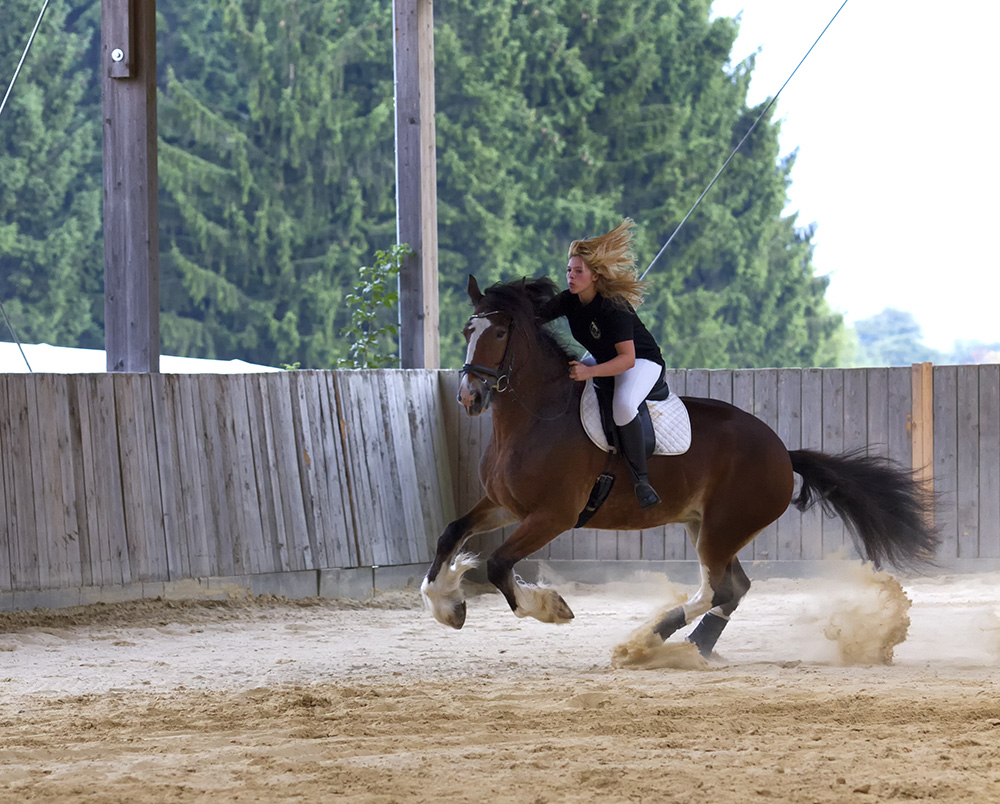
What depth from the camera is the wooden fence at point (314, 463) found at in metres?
7.91

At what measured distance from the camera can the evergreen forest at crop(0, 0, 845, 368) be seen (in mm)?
28375

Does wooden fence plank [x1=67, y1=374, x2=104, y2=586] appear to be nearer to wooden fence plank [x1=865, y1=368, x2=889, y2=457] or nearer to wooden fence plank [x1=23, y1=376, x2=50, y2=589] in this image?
wooden fence plank [x1=23, y1=376, x2=50, y2=589]

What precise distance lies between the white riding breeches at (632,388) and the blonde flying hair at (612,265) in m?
0.38

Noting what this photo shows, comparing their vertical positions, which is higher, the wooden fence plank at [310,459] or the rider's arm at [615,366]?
the rider's arm at [615,366]

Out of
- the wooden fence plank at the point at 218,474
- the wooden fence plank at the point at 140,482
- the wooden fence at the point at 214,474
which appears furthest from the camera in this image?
the wooden fence plank at the point at 218,474

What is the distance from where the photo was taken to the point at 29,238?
90.0 ft

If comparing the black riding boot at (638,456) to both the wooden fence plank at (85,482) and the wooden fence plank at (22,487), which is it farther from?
the wooden fence plank at (22,487)

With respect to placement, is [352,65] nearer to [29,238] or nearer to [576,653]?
[29,238]

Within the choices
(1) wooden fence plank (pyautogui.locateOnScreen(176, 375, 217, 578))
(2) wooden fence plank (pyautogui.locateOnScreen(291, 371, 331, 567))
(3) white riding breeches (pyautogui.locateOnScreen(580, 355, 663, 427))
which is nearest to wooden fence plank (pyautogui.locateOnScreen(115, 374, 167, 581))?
(1) wooden fence plank (pyautogui.locateOnScreen(176, 375, 217, 578))

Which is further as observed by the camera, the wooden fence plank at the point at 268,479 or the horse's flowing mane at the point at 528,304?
the wooden fence plank at the point at 268,479

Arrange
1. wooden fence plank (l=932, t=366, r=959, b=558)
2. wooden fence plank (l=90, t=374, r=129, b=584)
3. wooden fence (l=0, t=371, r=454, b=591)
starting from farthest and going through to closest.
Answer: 1. wooden fence plank (l=932, t=366, r=959, b=558)
2. wooden fence plank (l=90, t=374, r=129, b=584)
3. wooden fence (l=0, t=371, r=454, b=591)

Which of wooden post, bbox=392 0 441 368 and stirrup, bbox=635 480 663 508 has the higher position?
wooden post, bbox=392 0 441 368

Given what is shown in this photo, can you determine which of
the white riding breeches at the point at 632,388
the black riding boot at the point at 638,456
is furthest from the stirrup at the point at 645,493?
the white riding breeches at the point at 632,388

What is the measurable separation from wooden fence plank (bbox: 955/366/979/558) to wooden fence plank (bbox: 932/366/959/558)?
0.03 m
